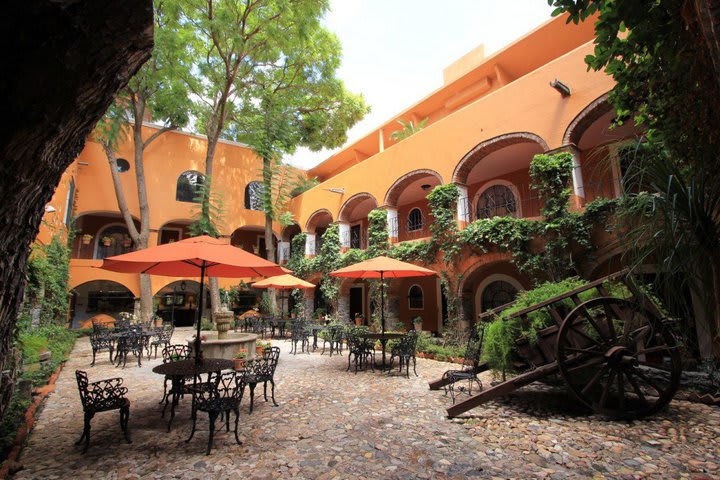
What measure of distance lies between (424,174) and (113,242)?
53.9 ft

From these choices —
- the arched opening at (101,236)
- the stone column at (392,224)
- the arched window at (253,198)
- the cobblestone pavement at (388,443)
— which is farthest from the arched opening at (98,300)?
the cobblestone pavement at (388,443)

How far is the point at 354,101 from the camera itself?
2109 centimetres

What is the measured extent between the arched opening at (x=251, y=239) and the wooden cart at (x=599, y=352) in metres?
18.8

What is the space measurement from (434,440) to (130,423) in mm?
3834

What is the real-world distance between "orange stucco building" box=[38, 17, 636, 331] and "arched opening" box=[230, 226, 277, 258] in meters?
0.10

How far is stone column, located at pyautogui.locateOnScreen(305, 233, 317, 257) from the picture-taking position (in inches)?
690

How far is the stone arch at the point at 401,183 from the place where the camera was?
12.0 meters

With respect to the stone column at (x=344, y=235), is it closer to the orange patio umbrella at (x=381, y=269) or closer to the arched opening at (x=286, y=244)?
the arched opening at (x=286, y=244)

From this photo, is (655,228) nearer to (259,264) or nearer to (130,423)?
(259,264)

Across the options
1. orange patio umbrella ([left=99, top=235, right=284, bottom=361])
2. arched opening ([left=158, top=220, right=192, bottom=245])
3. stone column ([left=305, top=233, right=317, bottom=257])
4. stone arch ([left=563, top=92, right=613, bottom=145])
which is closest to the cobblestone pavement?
orange patio umbrella ([left=99, top=235, right=284, bottom=361])

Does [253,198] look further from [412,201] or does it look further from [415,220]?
[415,220]

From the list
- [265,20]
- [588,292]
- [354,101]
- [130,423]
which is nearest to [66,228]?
[265,20]

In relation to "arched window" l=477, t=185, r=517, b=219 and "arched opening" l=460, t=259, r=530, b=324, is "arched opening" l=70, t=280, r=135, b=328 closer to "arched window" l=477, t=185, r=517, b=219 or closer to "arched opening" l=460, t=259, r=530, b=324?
"arched opening" l=460, t=259, r=530, b=324

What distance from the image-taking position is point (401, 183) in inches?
502
